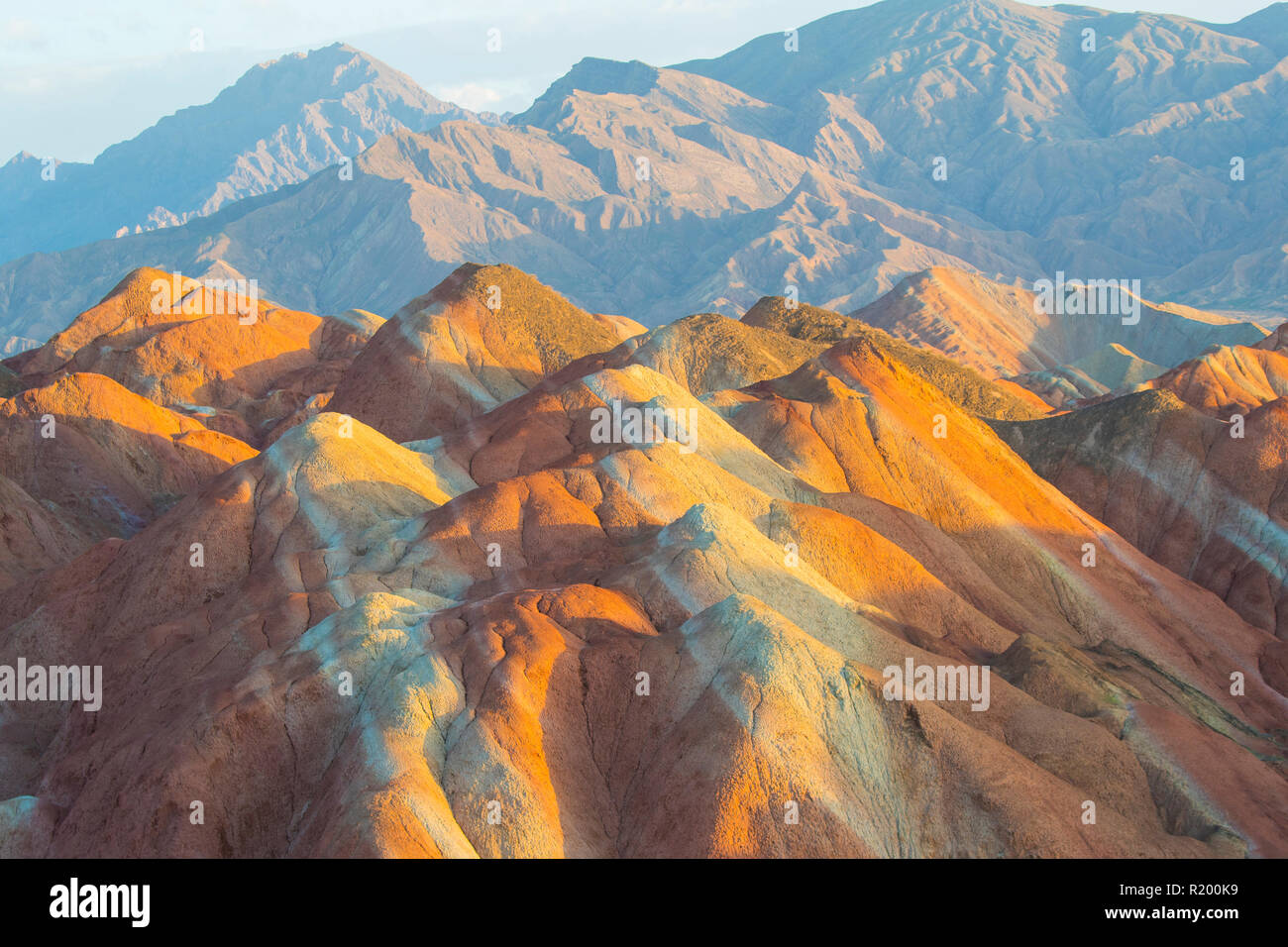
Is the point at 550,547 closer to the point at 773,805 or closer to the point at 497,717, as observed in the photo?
the point at 497,717

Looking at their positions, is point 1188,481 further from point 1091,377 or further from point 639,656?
point 1091,377

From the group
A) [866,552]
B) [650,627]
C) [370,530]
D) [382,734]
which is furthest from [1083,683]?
[370,530]

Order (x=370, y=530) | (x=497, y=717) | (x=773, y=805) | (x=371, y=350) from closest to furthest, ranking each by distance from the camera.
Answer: (x=773, y=805)
(x=497, y=717)
(x=370, y=530)
(x=371, y=350)

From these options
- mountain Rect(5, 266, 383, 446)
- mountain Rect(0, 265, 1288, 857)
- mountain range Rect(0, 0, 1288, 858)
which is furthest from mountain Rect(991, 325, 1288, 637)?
mountain Rect(5, 266, 383, 446)

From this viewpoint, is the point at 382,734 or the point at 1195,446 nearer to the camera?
the point at 382,734

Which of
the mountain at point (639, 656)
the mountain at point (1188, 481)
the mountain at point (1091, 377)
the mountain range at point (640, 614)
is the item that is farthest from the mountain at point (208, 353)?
the mountain at point (1091, 377)

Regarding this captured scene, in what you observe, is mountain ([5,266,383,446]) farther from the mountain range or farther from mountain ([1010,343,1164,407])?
mountain ([1010,343,1164,407])

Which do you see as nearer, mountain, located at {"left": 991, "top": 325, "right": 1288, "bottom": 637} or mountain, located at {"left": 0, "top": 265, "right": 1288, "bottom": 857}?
mountain, located at {"left": 0, "top": 265, "right": 1288, "bottom": 857}

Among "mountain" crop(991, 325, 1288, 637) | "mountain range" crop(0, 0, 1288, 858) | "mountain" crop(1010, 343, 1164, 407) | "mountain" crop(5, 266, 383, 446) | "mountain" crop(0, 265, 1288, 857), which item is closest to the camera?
"mountain" crop(0, 265, 1288, 857)

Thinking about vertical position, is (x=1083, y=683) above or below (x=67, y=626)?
above
